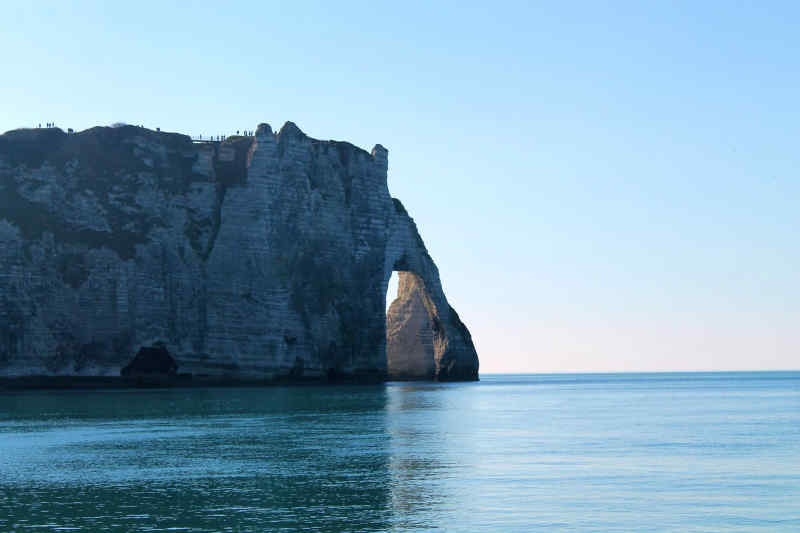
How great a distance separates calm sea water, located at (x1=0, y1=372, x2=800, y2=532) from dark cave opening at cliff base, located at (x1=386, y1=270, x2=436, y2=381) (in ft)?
274

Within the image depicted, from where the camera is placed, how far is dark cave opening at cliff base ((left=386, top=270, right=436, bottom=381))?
161m

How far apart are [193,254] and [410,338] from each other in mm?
42811

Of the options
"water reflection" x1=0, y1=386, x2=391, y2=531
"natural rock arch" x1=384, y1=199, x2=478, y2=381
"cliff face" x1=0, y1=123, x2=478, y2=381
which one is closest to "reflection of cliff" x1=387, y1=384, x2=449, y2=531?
"water reflection" x1=0, y1=386, x2=391, y2=531

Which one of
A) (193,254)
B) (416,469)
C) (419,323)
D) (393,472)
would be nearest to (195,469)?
(393,472)

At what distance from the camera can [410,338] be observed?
6363 inches

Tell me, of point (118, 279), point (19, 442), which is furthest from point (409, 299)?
point (19, 442)

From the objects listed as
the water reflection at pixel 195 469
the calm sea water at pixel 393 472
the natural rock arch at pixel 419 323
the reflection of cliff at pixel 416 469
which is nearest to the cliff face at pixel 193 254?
the natural rock arch at pixel 419 323

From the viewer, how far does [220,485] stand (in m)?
37.3

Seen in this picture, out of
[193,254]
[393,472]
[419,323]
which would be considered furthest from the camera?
[419,323]

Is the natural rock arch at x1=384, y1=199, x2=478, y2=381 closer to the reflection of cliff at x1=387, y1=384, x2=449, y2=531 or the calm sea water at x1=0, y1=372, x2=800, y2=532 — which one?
the reflection of cliff at x1=387, y1=384, x2=449, y2=531

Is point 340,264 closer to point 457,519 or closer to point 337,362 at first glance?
point 337,362

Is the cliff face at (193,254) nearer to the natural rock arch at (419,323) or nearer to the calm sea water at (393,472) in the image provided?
the natural rock arch at (419,323)

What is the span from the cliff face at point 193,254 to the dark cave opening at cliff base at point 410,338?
60.0 ft

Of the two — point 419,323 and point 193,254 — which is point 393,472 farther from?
point 419,323
